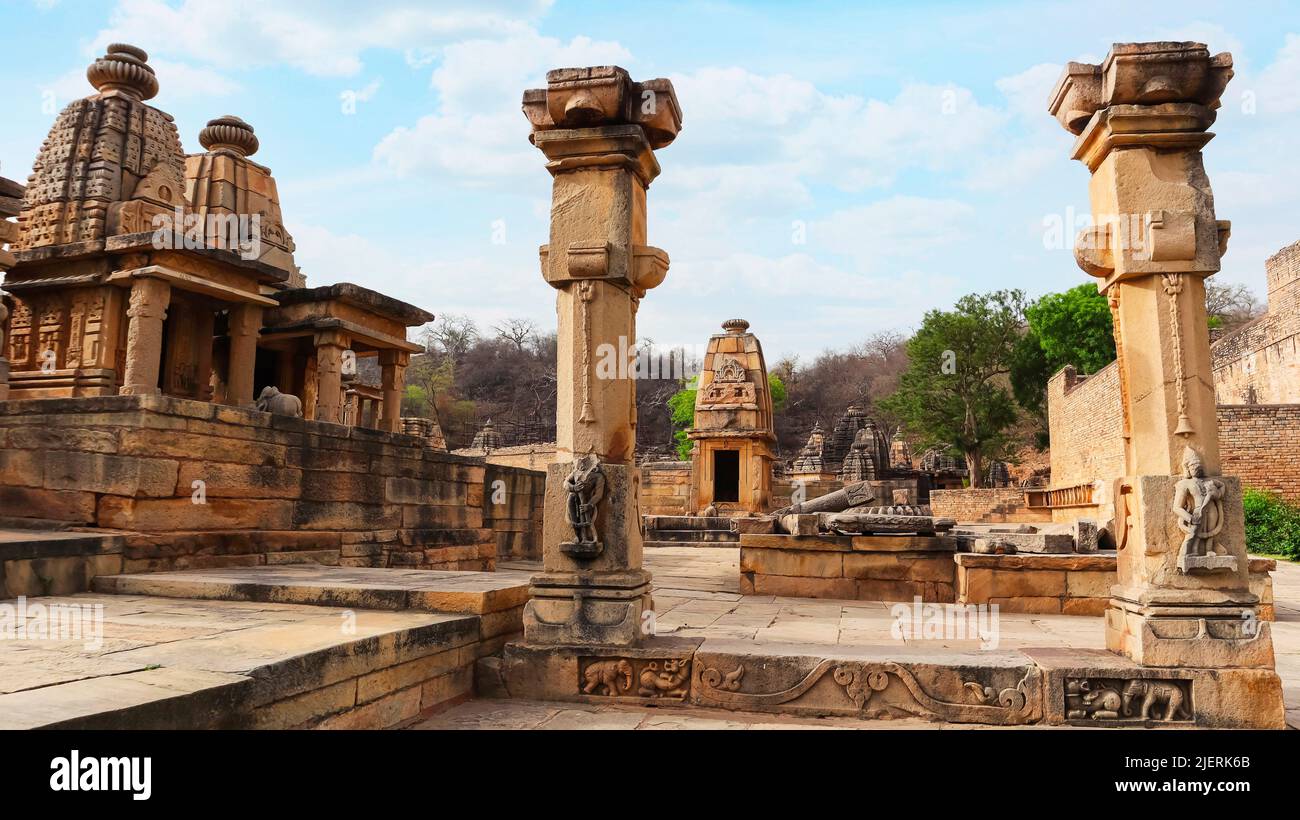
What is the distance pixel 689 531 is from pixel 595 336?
12.5 m

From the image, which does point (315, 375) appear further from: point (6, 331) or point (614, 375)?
point (614, 375)

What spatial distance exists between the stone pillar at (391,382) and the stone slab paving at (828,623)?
28.4 feet

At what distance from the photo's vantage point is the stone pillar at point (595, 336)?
405 centimetres

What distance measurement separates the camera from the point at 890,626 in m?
5.41

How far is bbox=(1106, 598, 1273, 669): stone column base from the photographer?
11.5 feet

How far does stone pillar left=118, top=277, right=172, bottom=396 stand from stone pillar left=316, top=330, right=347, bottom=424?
2503 mm

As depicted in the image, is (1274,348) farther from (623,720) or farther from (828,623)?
(623,720)

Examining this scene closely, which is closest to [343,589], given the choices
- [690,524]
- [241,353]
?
[241,353]

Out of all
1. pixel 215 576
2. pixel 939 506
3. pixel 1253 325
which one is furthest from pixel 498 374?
pixel 215 576

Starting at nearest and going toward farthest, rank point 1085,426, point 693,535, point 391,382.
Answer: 1. point 391,382
2. point 693,535
3. point 1085,426

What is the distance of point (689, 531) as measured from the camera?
1636 cm

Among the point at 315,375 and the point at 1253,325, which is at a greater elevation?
the point at 1253,325

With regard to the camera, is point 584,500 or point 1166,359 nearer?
point 1166,359
